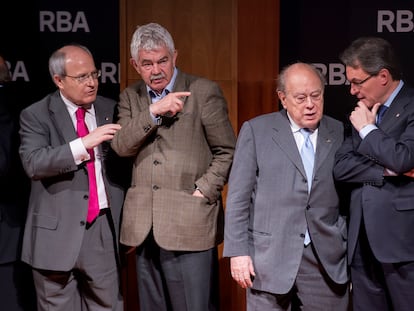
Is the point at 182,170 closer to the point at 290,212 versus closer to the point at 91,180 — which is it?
the point at 91,180

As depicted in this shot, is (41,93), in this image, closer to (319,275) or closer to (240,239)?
(240,239)

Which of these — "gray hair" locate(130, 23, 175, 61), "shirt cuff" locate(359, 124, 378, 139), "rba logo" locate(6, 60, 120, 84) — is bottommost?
"shirt cuff" locate(359, 124, 378, 139)

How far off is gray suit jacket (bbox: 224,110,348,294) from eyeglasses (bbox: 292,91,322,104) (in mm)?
136

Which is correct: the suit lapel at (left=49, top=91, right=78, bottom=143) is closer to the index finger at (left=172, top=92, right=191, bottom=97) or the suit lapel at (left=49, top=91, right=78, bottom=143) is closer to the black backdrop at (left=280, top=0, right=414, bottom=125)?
the index finger at (left=172, top=92, right=191, bottom=97)

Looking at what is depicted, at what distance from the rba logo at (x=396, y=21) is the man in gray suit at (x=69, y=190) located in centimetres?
184

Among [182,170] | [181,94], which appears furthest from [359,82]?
[182,170]

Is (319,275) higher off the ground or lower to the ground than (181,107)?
lower

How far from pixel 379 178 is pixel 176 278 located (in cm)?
108

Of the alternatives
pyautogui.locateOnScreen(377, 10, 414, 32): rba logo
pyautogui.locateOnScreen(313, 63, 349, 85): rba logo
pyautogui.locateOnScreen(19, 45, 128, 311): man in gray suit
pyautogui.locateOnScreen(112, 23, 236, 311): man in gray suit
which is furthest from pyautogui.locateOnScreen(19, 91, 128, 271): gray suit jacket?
pyautogui.locateOnScreen(377, 10, 414, 32): rba logo

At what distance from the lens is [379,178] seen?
9.95 ft

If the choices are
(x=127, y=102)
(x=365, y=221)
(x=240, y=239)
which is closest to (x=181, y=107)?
(x=127, y=102)

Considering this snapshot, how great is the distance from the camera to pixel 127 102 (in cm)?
349

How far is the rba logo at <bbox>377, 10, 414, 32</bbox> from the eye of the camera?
14.1 feet

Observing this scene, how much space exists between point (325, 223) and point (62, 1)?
2.50m
